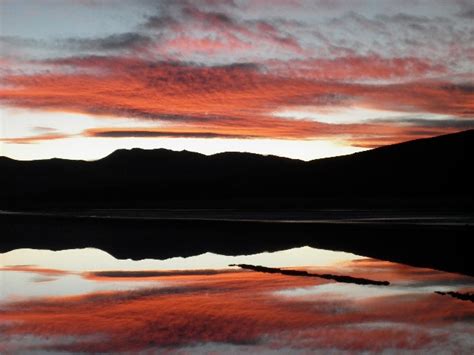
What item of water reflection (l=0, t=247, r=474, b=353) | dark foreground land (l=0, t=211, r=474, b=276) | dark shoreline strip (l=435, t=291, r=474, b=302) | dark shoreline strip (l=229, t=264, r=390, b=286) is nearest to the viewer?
water reflection (l=0, t=247, r=474, b=353)

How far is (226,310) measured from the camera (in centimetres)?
1620

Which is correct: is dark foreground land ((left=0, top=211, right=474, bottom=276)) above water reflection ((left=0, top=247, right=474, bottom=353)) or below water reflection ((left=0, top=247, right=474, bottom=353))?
above

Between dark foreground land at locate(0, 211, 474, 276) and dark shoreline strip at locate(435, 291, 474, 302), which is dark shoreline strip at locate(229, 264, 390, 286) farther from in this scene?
dark foreground land at locate(0, 211, 474, 276)

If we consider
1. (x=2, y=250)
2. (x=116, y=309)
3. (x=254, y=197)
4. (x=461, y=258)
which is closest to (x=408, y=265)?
(x=461, y=258)

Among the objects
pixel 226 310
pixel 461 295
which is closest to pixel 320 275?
pixel 461 295

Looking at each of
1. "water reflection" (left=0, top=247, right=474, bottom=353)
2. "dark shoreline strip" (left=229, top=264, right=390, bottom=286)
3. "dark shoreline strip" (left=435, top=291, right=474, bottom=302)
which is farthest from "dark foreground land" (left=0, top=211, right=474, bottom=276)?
"dark shoreline strip" (left=435, top=291, right=474, bottom=302)

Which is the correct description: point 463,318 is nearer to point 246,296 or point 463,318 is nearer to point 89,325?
point 246,296

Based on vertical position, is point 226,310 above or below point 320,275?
below

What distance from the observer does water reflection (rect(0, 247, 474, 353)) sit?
12922mm

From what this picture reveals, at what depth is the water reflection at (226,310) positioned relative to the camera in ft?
42.4

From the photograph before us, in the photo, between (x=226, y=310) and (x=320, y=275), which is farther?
(x=320, y=275)

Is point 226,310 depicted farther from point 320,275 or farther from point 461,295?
point 320,275

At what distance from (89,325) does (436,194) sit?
137299mm

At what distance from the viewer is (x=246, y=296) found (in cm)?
1816
